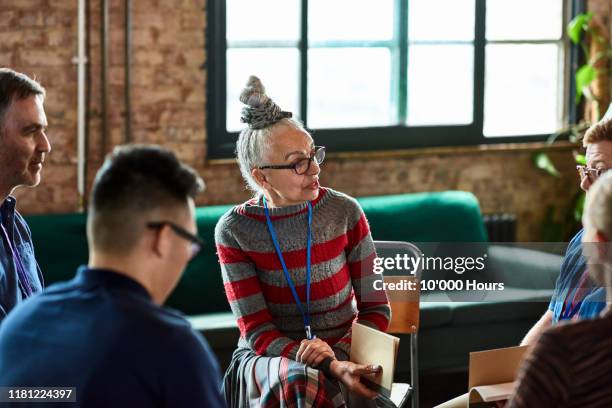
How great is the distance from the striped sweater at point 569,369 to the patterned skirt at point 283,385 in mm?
1067

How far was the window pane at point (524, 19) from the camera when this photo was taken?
604cm

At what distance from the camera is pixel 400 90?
5840 mm

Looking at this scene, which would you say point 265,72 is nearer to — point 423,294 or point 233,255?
point 423,294

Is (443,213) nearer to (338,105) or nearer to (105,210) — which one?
(338,105)

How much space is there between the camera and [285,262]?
295 cm

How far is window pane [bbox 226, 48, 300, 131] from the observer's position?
213 inches

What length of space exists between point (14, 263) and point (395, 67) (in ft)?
11.7

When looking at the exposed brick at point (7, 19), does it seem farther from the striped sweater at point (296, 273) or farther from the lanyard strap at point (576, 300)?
the lanyard strap at point (576, 300)

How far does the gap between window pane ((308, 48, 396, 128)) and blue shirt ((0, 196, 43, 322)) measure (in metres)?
3.02

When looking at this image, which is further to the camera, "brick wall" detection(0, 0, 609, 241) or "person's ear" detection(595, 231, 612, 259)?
"brick wall" detection(0, 0, 609, 241)

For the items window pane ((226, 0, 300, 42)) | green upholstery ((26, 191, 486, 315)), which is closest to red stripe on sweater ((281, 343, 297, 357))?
green upholstery ((26, 191, 486, 315))

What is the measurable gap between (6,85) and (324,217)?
1.00 m

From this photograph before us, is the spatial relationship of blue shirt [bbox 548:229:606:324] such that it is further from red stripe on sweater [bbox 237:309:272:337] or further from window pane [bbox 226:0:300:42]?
window pane [bbox 226:0:300:42]

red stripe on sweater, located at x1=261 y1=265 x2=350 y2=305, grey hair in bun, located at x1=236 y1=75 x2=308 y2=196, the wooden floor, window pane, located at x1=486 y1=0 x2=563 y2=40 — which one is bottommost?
the wooden floor
